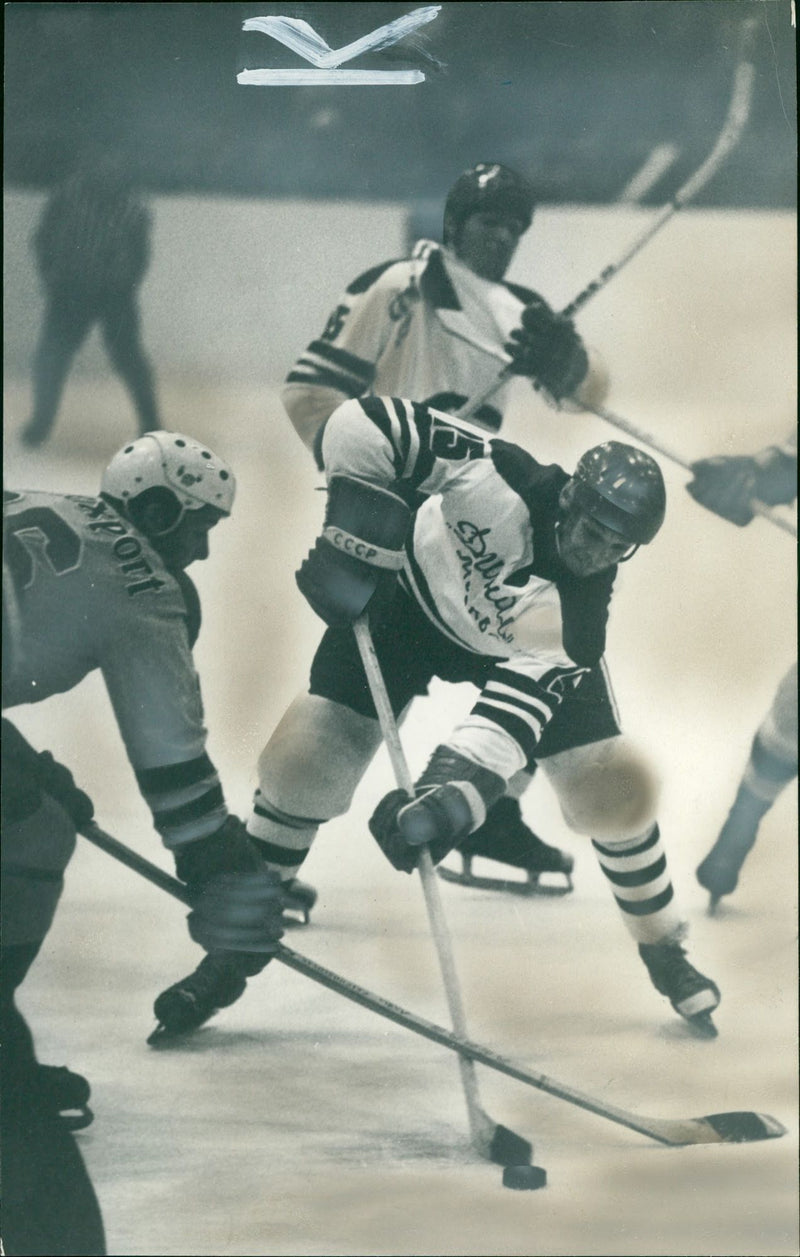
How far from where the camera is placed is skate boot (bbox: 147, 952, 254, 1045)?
7.41ft

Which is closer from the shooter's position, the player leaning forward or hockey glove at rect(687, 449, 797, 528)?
the player leaning forward

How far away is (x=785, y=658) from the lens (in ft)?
7.81

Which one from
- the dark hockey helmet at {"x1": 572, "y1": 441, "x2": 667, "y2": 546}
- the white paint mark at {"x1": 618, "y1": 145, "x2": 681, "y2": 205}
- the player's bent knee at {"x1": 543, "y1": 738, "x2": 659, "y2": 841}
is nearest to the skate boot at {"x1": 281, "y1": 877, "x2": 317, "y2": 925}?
the player's bent knee at {"x1": 543, "y1": 738, "x2": 659, "y2": 841}

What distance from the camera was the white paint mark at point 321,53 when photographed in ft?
7.33

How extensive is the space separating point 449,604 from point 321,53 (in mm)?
939

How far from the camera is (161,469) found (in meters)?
2.23

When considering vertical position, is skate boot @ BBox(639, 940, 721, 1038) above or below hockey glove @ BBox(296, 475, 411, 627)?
below

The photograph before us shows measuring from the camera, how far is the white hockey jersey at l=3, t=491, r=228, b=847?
2211mm

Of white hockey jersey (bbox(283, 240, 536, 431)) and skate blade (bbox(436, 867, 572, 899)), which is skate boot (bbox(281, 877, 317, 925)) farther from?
white hockey jersey (bbox(283, 240, 536, 431))

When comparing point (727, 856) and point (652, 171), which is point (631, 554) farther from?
point (652, 171)

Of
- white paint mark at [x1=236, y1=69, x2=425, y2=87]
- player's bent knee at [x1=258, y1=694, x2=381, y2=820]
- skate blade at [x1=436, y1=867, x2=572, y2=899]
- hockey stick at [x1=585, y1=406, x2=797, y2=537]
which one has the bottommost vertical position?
skate blade at [x1=436, y1=867, x2=572, y2=899]

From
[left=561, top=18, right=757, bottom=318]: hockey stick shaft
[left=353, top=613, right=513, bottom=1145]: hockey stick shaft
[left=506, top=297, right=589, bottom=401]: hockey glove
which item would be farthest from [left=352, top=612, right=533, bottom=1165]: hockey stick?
[left=561, top=18, right=757, bottom=318]: hockey stick shaft

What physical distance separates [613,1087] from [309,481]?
116 centimetres

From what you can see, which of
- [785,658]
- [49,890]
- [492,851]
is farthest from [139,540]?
[785,658]
